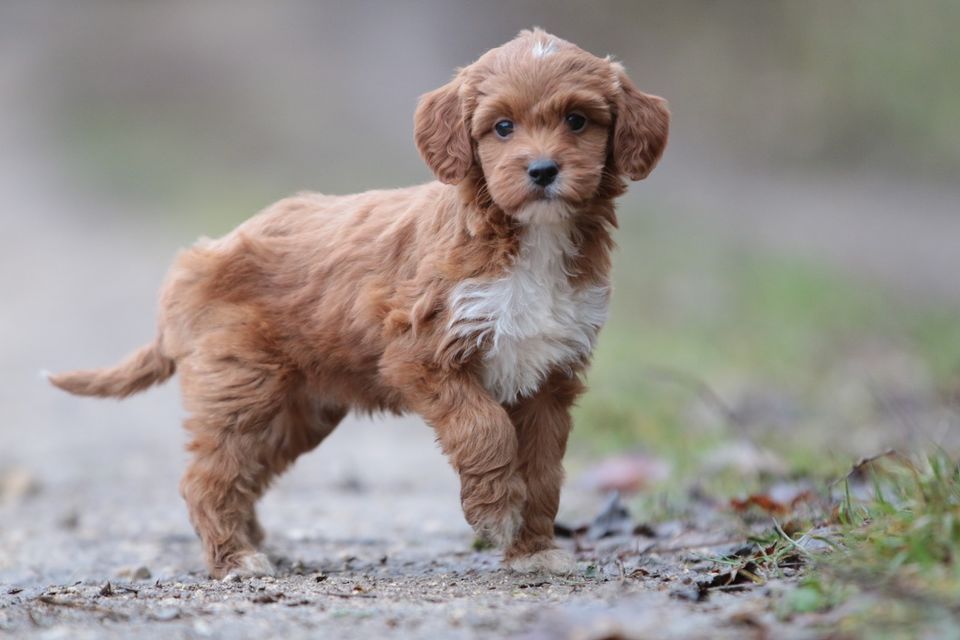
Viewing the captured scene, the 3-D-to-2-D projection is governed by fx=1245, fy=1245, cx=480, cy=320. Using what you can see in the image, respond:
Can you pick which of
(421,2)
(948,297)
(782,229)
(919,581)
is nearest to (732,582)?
(919,581)

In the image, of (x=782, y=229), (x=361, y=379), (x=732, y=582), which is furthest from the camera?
(x=782, y=229)

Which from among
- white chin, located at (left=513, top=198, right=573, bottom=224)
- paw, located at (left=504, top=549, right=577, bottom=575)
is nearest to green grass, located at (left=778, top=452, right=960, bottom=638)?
paw, located at (left=504, top=549, right=577, bottom=575)

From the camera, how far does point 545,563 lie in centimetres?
555

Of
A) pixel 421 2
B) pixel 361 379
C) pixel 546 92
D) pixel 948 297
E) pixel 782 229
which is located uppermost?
pixel 421 2

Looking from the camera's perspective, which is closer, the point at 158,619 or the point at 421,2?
the point at 158,619

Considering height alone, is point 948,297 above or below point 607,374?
above

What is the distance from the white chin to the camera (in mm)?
5148

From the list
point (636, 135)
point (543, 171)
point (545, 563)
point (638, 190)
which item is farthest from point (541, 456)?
point (638, 190)

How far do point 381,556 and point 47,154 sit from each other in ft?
86.6

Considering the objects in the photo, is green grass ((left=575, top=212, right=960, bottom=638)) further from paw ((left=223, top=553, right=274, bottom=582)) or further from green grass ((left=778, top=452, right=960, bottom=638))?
paw ((left=223, top=553, right=274, bottom=582))

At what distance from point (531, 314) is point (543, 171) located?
66cm

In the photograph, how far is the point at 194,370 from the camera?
6117mm

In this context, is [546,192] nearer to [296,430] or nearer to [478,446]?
[478,446]

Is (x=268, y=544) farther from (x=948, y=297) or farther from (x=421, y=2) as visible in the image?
(x=421, y=2)
